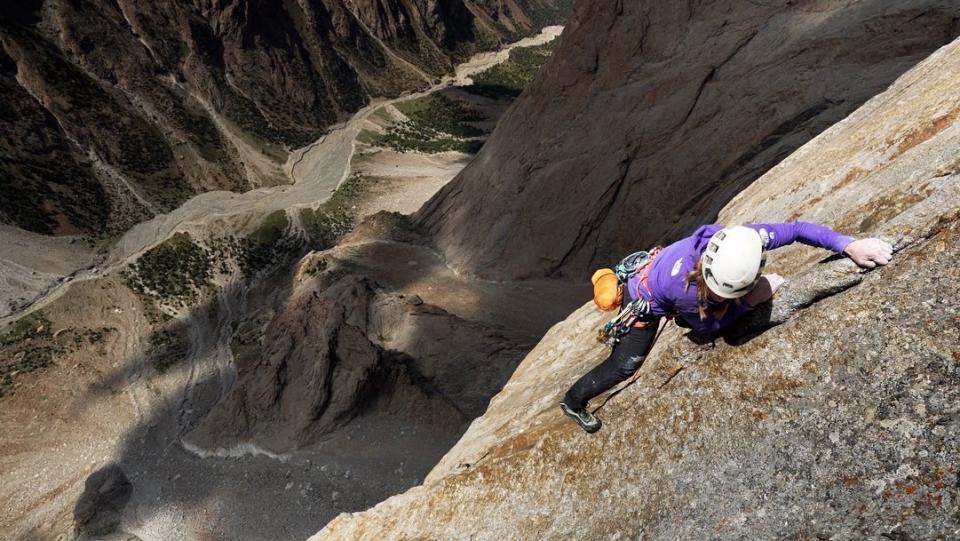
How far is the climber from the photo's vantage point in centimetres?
511

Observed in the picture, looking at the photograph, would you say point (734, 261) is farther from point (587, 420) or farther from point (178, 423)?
point (178, 423)

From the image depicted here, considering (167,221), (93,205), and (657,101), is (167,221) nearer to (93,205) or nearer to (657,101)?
(93,205)

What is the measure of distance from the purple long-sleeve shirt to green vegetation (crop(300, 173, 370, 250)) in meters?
44.4

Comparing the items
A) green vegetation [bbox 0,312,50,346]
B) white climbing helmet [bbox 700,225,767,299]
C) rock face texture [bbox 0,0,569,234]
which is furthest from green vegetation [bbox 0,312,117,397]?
white climbing helmet [bbox 700,225,767,299]

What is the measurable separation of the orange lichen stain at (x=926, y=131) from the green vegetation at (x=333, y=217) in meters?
44.7

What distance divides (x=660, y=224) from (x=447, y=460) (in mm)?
18710

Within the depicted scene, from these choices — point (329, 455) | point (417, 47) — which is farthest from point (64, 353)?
point (417, 47)

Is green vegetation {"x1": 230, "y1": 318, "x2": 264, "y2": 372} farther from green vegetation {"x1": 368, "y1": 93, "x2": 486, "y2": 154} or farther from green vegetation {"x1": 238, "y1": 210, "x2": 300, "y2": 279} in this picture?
green vegetation {"x1": 368, "y1": 93, "x2": 486, "y2": 154}

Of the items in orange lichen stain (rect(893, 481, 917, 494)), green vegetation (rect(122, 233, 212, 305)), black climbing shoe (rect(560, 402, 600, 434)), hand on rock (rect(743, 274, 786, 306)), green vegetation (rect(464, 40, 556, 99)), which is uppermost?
green vegetation (rect(122, 233, 212, 305))

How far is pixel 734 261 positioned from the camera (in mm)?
5059

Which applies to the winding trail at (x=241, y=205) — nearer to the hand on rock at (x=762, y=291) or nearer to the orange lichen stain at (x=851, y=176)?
the hand on rock at (x=762, y=291)

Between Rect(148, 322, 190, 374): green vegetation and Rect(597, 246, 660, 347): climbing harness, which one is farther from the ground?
Rect(597, 246, 660, 347): climbing harness

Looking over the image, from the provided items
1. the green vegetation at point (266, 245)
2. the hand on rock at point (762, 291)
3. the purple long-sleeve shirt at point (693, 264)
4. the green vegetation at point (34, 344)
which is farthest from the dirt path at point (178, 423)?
the hand on rock at point (762, 291)

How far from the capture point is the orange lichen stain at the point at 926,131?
712 cm
